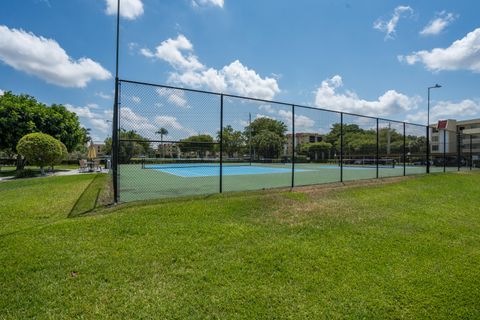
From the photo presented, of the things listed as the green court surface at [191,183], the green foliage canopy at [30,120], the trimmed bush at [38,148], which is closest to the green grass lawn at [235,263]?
the green court surface at [191,183]

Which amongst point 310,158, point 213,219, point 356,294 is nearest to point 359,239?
point 356,294

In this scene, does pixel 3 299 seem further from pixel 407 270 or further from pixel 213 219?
pixel 407 270

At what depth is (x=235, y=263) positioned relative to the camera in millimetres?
2965

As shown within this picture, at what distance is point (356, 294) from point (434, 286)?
32.2 inches

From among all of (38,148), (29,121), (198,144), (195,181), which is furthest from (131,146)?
(29,121)

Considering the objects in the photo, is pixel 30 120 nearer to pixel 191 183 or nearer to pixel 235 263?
pixel 191 183

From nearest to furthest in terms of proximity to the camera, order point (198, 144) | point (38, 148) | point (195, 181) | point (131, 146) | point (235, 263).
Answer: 1. point (235, 263)
2. point (198, 144)
3. point (131, 146)
4. point (195, 181)
5. point (38, 148)

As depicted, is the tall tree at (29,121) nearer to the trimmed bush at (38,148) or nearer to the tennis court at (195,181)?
the trimmed bush at (38,148)

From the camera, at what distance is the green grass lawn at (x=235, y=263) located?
87.4 inches

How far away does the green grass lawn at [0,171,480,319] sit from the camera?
7.28 ft

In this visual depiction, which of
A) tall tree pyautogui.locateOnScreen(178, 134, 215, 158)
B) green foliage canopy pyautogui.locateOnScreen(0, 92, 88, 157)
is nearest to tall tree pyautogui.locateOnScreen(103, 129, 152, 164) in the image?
tall tree pyautogui.locateOnScreen(178, 134, 215, 158)

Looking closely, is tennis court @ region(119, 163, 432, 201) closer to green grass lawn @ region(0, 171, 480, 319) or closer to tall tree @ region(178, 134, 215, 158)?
tall tree @ region(178, 134, 215, 158)

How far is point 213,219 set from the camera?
4418mm

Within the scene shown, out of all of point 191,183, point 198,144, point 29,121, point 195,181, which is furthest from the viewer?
point 29,121
